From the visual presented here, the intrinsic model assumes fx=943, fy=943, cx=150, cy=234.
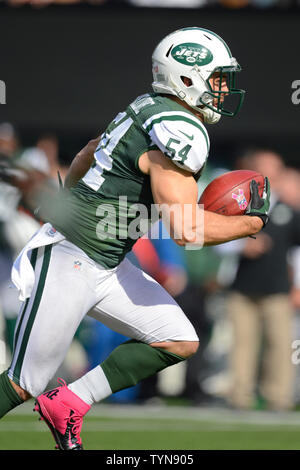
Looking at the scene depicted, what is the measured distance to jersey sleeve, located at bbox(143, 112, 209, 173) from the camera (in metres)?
3.79

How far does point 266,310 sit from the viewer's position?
23.2ft

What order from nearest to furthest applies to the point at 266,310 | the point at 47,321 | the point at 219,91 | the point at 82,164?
the point at 47,321, the point at 219,91, the point at 82,164, the point at 266,310

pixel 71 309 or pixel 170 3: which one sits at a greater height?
pixel 170 3

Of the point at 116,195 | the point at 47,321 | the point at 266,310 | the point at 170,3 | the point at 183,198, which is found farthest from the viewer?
the point at 170,3

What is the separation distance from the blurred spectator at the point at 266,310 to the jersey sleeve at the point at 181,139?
3292mm

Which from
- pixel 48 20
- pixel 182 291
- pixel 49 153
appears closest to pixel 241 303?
pixel 182 291

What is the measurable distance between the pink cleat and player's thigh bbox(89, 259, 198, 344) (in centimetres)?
38

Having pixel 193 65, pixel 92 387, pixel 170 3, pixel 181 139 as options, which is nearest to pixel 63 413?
pixel 92 387

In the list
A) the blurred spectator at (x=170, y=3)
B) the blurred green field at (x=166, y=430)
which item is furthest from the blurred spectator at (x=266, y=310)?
the blurred spectator at (x=170, y=3)

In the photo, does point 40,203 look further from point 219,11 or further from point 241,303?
point 219,11

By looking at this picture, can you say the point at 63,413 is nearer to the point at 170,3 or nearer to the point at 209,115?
the point at 209,115

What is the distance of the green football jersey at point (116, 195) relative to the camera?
4.01 metres

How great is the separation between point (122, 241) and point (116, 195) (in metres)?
0.21

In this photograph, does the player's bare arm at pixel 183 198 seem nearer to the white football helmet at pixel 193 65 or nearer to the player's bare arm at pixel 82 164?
the white football helmet at pixel 193 65
